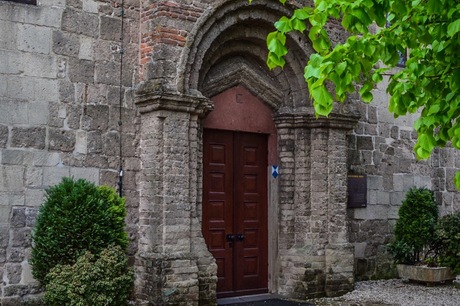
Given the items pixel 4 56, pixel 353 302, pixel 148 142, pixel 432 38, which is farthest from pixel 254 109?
pixel 432 38

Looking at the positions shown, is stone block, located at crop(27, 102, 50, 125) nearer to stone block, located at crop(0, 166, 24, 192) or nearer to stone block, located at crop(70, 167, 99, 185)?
stone block, located at crop(0, 166, 24, 192)

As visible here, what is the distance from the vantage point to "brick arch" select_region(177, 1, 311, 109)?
904cm

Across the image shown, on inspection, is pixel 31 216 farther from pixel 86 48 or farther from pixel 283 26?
pixel 283 26

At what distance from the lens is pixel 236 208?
402 inches

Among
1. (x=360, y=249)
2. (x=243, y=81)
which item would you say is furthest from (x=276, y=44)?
(x=360, y=249)

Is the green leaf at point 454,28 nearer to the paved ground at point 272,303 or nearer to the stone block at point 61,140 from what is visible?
the stone block at point 61,140

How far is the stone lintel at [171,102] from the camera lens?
860 cm

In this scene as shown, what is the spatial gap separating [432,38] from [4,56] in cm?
511

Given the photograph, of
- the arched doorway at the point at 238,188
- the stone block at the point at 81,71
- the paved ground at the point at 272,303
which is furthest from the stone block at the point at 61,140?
the paved ground at the point at 272,303

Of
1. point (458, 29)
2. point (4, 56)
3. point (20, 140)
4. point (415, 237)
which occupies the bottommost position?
point (415, 237)

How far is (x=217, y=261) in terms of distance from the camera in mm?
9945

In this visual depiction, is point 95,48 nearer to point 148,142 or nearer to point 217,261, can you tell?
point 148,142

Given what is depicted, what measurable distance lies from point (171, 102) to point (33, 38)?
1.90 m

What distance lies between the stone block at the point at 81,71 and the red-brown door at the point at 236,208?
2.01 meters
